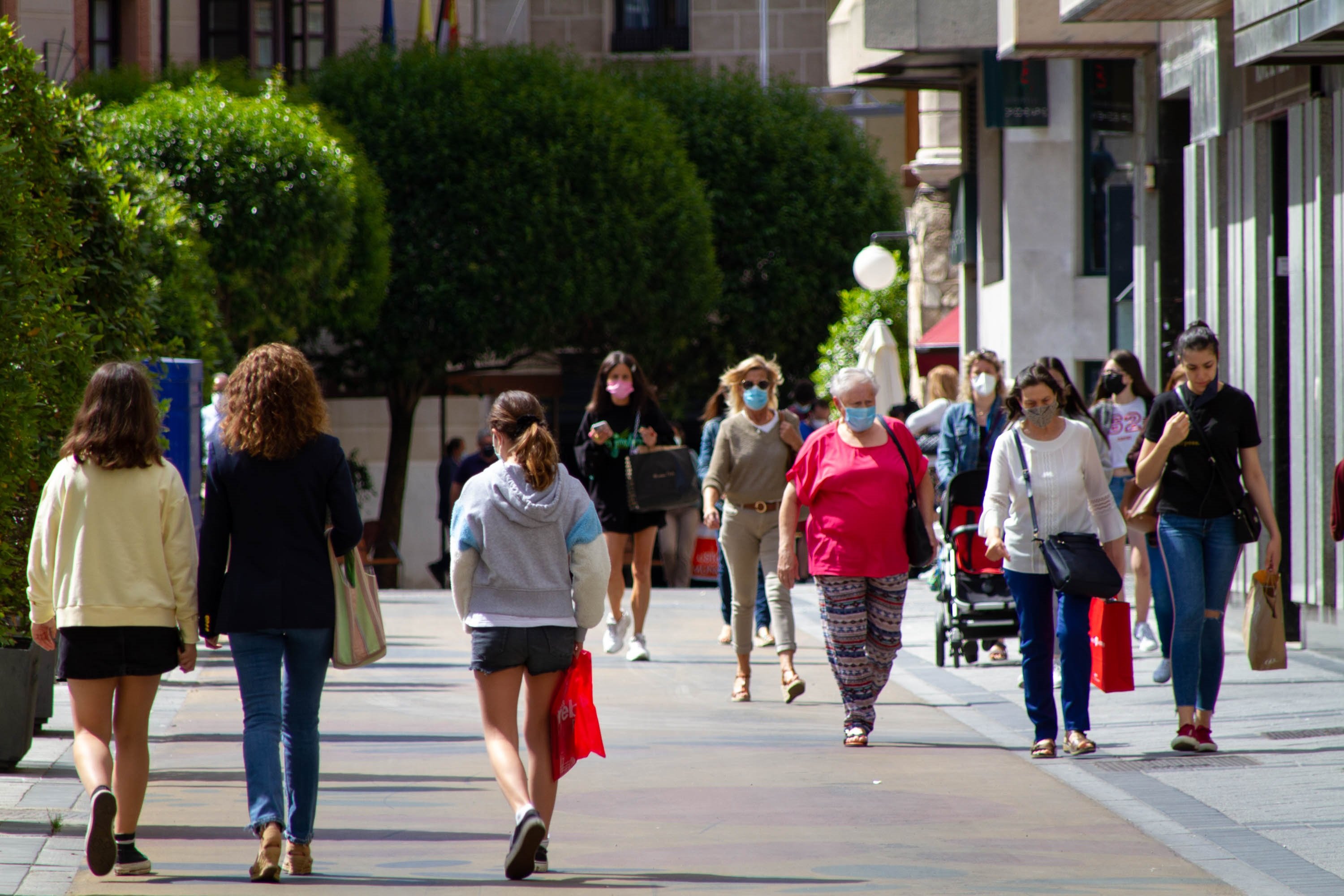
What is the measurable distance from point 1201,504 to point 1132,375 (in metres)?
3.75

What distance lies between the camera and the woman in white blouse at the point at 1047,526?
27.6ft

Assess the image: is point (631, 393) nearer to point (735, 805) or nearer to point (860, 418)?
point (860, 418)

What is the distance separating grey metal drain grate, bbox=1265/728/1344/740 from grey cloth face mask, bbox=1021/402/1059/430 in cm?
180

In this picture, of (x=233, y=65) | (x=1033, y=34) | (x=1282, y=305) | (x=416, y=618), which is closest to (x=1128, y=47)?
(x=1033, y=34)

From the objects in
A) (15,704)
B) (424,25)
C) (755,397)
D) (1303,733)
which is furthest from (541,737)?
(424,25)

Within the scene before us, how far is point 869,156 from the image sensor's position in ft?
121

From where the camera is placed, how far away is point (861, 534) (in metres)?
8.88

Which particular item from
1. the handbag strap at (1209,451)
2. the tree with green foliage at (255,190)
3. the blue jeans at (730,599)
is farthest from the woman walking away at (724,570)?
the tree with green foliage at (255,190)

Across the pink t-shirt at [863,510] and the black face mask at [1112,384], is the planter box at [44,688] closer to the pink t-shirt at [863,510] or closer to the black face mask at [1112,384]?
the pink t-shirt at [863,510]

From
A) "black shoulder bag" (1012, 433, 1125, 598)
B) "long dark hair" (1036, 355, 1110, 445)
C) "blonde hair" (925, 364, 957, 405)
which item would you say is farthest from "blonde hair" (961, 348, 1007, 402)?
"black shoulder bag" (1012, 433, 1125, 598)

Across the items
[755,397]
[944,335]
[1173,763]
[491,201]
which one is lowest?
[1173,763]

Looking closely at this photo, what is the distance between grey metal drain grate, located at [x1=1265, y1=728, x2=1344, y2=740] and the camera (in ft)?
29.0

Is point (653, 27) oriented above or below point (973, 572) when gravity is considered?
above

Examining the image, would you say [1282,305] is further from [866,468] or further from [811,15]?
[811,15]
